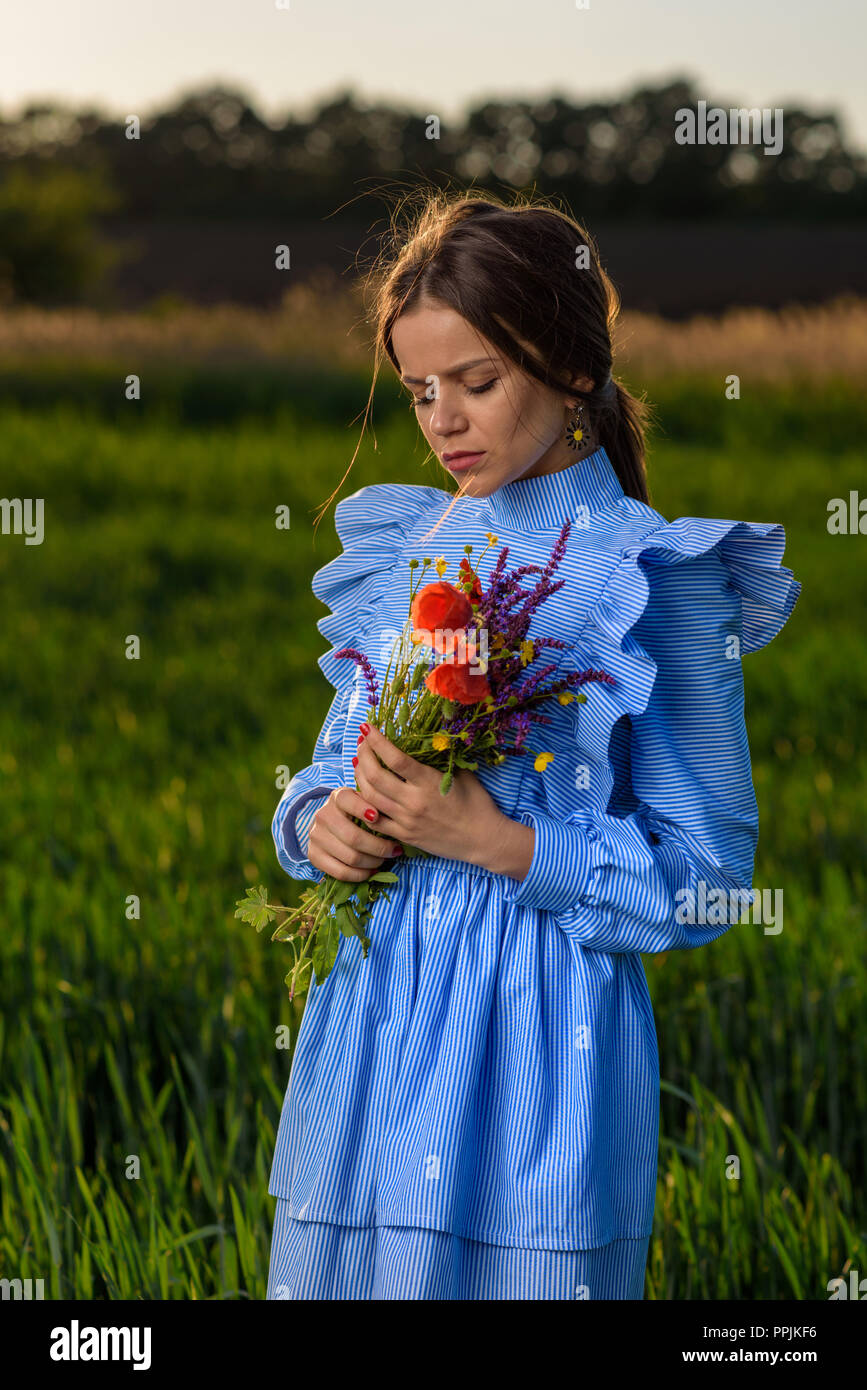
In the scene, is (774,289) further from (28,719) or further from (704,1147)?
(704,1147)

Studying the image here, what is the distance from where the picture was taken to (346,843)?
1376 millimetres

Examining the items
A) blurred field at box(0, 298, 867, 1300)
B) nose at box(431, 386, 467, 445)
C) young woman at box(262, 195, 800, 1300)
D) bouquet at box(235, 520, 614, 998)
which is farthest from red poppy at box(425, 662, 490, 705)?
blurred field at box(0, 298, 867, 1300)

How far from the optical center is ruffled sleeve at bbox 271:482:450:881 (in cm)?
157

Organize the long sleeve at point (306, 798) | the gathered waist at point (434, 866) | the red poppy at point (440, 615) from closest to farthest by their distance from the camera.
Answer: the red poppy at point (440, 615) → the gathered waist at point (434, 866) → the long sleeve at point (306, 798)

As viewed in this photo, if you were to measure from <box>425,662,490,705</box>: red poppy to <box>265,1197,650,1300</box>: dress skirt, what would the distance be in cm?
54

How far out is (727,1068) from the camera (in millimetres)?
2766

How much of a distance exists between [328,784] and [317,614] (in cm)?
542

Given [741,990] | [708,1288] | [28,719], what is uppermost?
[28,719]

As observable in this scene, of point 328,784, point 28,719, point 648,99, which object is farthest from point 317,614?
point 648,99

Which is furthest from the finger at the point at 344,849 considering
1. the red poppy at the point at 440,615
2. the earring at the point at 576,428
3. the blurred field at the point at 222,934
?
the blurred field at the point at 222,934

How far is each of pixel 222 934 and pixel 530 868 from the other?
6.33ft

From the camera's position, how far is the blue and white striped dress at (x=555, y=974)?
1.32 meters

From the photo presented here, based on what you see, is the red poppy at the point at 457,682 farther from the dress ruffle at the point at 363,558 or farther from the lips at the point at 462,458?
the dress ruffle at the point at 363,558

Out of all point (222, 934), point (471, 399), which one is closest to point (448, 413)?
point (471, 399)
